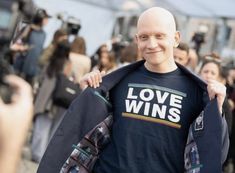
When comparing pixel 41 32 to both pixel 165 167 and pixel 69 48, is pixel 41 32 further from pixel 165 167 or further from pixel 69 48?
pixel 165 167

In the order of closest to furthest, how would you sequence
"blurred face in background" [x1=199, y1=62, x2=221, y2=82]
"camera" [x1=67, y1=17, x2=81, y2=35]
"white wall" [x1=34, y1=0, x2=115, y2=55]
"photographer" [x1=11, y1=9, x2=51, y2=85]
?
1. "blurred face in background" [x1=199, y1=62, x2=221, y2=82]
2. "photographer" [x1=11, y1=9, x2=51, y2=85]
3. "camera" [x1=67, y1=17, x2=81, y2=35]
4. "white wall" [x1=34, y1=0, x2=115, y2=55]

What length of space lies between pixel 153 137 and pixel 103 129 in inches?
11.1

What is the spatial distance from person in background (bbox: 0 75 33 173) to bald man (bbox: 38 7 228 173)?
1.36 metres

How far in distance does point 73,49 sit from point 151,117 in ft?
12.8

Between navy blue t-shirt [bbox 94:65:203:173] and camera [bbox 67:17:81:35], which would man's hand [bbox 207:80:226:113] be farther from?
camera [bbox 67:17:81:35]

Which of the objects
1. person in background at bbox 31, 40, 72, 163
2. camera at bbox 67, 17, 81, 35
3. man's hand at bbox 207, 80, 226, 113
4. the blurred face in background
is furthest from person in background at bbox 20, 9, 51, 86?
man's hand at bbox 207, 80, 226, 113

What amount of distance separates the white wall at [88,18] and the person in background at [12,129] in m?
10.3

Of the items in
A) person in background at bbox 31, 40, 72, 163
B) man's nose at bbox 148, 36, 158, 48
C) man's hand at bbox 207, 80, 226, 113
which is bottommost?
person in background at bbox 31, 40, 72, 163

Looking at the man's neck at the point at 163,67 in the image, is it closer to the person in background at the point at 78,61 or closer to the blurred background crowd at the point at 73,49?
the blurred background crowd at the point at 73,49

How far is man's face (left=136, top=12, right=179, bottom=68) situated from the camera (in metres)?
2.39

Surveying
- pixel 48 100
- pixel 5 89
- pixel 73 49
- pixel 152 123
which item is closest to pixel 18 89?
pixel 5 89

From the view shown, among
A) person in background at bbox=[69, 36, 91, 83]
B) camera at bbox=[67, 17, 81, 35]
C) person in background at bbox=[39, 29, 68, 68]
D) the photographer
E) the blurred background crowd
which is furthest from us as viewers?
camera at bbox=[67, 17, 81, 35]

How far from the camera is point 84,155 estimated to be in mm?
2531

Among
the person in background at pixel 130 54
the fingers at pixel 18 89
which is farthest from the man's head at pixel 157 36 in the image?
the person in background at pixel 130 54
